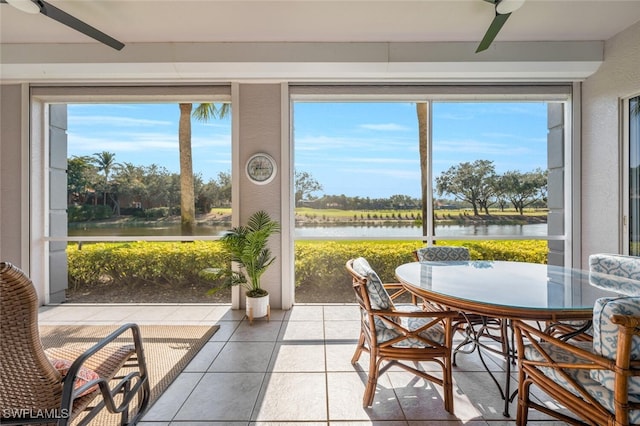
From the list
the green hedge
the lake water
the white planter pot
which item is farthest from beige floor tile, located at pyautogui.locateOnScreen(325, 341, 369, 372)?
the lake water

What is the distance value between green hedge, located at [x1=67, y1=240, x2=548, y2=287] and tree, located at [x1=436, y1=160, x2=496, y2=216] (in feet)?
3.01

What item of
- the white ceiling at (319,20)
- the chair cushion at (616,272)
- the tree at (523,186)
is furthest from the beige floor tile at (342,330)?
the white ceiling at (319,20)

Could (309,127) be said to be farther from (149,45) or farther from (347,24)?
(149,45)

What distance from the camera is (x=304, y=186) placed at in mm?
3852

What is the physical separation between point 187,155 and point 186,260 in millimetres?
1451

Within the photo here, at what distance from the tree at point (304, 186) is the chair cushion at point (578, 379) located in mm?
2768

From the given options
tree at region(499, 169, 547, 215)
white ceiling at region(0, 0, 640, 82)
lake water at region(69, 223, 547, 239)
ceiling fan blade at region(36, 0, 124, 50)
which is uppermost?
white ceiling at region(0, 0, 640, 82)

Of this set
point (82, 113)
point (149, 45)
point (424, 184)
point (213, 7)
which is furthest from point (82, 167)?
point (424, 184)

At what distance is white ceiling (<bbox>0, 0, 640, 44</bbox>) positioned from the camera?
8.61 feet

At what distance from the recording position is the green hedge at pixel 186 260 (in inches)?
157

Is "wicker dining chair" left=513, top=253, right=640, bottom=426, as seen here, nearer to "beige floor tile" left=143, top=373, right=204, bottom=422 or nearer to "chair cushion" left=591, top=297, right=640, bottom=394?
"chair cushion" left=591, top=297, right=640, bottom=394

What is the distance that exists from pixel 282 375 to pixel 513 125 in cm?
405

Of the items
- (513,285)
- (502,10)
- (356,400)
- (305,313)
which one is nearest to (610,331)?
(513,285)

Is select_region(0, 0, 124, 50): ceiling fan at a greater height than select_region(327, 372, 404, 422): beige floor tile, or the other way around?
select_region(0, 0, 124, 50): ceiling fan
